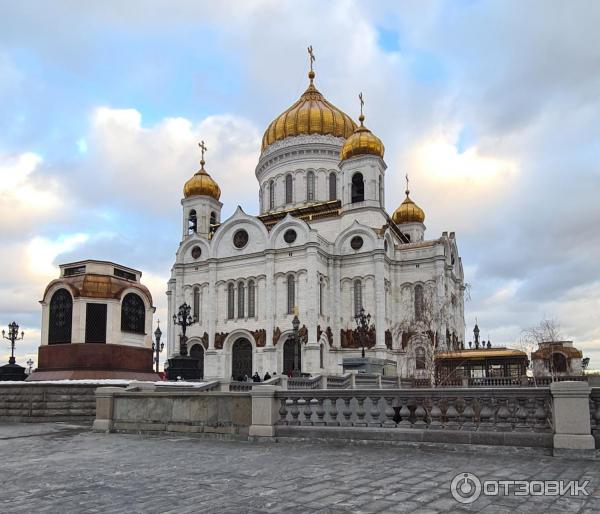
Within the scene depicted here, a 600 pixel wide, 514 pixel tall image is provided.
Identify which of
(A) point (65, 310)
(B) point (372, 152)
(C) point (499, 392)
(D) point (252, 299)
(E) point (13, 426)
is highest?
(B) point (372, 152)

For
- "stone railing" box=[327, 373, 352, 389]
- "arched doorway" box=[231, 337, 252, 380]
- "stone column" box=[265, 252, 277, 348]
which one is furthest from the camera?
"arched doorway" box=[231, 337, 252, 380]

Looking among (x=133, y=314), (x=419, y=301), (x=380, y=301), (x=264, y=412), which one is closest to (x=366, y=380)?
(x=133, y=314)

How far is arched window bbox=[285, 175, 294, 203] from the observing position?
184ft

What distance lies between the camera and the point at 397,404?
11.6 meters

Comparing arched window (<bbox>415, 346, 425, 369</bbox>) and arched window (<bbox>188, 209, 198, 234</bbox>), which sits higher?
arched window (<bbox>188, 209, 198, 234</bbox>)

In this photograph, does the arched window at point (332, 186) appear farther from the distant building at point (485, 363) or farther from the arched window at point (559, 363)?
the arched window at point (559, 363)

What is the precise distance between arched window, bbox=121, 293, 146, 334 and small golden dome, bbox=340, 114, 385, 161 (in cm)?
2934

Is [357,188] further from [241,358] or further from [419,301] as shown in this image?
[241,358]

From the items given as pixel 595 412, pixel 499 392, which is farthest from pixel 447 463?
pixel 595 412

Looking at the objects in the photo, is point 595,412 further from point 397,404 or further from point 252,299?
point 252,299

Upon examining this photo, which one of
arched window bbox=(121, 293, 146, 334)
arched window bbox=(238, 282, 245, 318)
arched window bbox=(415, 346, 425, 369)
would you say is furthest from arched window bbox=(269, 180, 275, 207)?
arched window bbox=(121, 293, 146, 334)

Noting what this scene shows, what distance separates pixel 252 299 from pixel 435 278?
48.0 ft

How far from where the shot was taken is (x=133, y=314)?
24.2 metres

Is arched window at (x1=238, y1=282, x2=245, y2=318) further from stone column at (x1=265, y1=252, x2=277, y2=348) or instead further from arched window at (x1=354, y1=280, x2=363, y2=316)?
arched window at (x1=354, y1=280, x2=363, y2=316)
